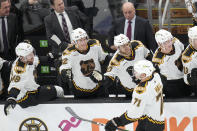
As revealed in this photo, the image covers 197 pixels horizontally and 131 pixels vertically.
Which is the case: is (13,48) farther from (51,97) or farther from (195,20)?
(195,20)

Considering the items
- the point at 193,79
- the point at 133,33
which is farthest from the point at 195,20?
the point at 193,79

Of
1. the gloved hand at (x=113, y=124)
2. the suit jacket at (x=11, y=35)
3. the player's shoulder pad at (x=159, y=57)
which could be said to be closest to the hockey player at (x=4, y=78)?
the suit jacket at (x=11, y=35)

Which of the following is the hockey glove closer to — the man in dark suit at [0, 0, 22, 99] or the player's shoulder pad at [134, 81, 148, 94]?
the player's shoulder pad at [134, 81, 148, 94]

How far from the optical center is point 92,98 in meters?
7.63

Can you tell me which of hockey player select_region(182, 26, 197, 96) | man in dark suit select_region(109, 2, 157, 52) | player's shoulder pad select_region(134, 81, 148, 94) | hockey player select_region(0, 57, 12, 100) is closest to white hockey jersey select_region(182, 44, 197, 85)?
hockey player select_region(182, 26, 197, 96)

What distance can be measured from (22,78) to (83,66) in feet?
3.01

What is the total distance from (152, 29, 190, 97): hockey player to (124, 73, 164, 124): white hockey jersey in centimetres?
88

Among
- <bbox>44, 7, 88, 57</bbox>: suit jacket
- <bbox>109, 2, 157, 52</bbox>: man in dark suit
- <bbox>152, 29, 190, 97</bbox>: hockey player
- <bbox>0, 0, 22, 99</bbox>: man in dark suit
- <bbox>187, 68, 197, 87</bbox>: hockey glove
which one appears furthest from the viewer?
<bbox>0, 0, 22, 99</bbox>: man in dark suit

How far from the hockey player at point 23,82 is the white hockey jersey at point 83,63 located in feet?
1.46

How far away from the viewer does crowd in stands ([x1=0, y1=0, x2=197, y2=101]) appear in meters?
7.41

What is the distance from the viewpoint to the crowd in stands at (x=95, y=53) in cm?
741

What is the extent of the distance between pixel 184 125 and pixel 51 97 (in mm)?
1885

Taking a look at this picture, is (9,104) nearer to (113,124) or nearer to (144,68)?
(113,124)

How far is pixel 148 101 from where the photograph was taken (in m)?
6.46
